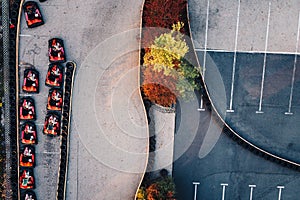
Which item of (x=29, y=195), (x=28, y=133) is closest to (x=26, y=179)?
(x=29, y=195)

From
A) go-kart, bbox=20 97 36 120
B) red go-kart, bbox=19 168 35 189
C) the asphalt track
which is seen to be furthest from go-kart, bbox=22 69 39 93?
the asphalt track

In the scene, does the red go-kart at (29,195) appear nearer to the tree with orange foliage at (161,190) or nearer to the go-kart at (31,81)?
the go-kart at (31,81)

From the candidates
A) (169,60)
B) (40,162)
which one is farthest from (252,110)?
(40,162)

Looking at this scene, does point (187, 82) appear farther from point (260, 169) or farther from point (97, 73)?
point (260, 169)

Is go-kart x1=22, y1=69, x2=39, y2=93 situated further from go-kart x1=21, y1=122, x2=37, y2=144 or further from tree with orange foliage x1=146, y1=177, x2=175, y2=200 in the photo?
tree with orange foliage x1=146, y1=177, x2=175, y2=200

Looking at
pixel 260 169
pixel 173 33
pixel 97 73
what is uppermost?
pixel 173 33

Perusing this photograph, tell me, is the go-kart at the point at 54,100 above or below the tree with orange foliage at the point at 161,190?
above

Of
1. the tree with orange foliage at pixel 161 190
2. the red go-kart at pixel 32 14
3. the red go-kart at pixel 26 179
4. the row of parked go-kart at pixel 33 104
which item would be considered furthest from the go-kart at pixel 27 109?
the tree with orange foliage at pixel 161 190
